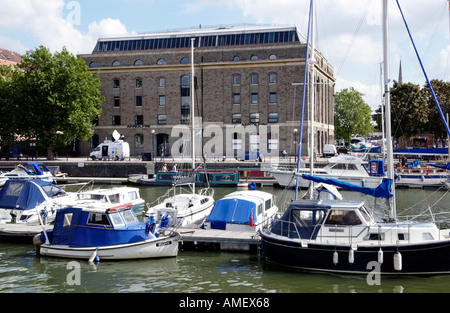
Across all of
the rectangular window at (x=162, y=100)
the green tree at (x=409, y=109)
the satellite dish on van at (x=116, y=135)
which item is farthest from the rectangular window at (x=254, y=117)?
the green tree at (x=409, y=109)

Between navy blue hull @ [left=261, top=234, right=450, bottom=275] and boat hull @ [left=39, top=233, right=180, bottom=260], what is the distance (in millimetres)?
4709

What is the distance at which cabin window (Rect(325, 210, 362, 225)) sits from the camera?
1866 cm

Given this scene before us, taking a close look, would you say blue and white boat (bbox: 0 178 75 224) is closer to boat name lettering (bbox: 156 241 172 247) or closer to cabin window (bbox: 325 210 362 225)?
boat name lettering (bbox: 156 241 172 247)

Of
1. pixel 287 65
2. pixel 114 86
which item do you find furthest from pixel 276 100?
Answer: pixel 114 86

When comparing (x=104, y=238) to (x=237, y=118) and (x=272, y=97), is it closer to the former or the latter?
(x=237, y=118)

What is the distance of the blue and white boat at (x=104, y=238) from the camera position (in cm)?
2028

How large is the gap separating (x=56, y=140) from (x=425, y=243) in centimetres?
4976

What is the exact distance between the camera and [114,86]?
72.1m

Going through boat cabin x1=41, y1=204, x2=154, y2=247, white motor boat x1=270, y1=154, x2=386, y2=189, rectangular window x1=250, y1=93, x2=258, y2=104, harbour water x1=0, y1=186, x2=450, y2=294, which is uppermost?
rectangular window x1=250, y1=93, x2=258, y2=104

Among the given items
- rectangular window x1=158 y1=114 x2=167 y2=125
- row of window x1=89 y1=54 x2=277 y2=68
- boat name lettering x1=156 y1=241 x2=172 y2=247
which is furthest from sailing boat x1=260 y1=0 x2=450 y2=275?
rectangular window x1=158 y1=114 x2=167 y2=125

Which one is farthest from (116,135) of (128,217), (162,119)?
(128,217)

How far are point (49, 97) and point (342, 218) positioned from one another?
45946mm

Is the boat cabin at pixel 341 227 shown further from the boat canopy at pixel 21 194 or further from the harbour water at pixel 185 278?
the boat canopy at pixel 21 194
